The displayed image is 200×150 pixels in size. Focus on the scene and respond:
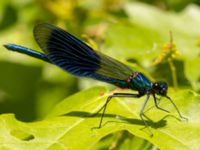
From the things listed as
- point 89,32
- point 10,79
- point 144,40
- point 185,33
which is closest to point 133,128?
point 144,40

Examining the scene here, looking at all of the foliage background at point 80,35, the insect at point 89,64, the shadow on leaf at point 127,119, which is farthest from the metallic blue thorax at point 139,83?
the foliage background at point 80,35

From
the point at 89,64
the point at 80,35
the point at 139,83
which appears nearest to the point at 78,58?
the point at 89,64

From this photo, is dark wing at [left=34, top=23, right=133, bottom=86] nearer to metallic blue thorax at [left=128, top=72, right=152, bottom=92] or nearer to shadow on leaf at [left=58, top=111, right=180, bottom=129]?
metallic blue thorax at [left=128, top=72, right=152, bottom=92]

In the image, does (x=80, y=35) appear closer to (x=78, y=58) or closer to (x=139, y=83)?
(x=78, y=58)

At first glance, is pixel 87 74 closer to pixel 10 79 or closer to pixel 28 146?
pixel 28 146

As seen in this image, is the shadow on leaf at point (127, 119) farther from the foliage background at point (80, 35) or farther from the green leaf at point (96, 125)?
the foliage background at point (80, 35)

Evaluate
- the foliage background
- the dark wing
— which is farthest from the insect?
the foliage background
